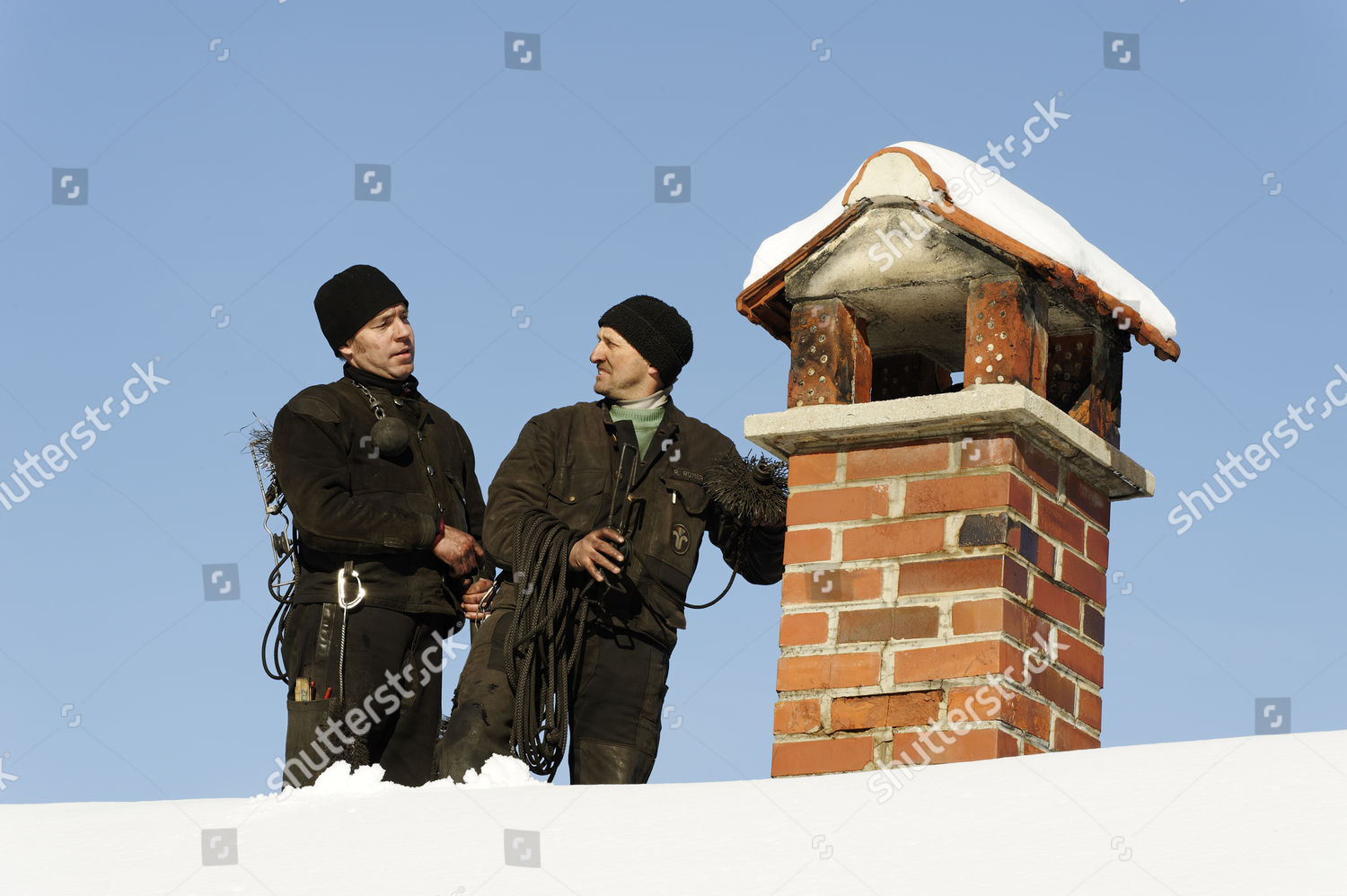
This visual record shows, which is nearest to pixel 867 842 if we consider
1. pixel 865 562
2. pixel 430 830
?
pixel 430 830

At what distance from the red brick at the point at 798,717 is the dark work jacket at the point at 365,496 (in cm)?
110

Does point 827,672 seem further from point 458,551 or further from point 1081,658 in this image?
point 458,551

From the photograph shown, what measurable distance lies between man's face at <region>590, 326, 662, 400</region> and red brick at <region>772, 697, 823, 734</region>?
1142 mm

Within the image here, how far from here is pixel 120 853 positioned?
13.6ft

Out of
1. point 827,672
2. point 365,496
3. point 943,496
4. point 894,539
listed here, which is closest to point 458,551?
point 365,496

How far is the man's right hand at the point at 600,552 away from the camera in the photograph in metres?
5.11

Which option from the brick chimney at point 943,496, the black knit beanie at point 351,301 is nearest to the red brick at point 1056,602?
the brick chimney at point 943,496

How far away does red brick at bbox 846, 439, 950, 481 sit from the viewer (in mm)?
4984

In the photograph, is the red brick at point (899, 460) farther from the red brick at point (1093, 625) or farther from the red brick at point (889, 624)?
the red brick at point (1093, 625)

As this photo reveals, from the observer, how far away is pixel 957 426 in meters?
4.96

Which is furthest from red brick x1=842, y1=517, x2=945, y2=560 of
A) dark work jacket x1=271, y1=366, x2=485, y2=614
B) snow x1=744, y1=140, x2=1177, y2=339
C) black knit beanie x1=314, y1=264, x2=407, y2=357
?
black knit beanie x1=314, y1=264, x2=407, y2=357

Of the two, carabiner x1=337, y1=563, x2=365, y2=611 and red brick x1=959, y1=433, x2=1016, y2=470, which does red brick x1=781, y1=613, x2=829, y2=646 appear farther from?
carabiner x1=337, y1=563, x2=365, y2=611

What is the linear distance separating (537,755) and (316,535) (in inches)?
35.1

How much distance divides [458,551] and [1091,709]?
185cm
